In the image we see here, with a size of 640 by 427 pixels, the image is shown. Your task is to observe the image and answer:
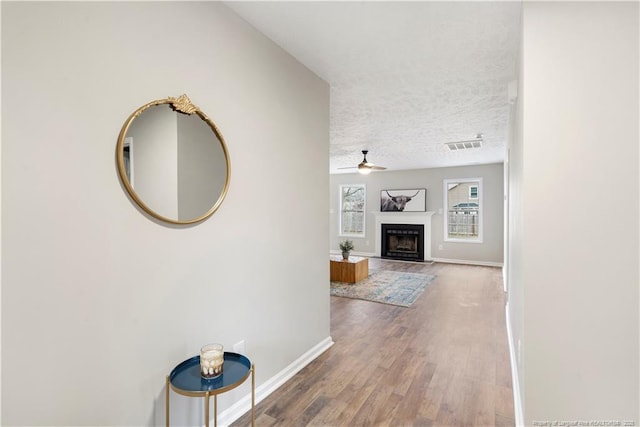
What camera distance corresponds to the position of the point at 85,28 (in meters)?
1.24

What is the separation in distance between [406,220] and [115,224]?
304 inches

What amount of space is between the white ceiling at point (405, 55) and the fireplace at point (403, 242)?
4.24 metres

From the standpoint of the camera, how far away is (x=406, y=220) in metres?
8.38

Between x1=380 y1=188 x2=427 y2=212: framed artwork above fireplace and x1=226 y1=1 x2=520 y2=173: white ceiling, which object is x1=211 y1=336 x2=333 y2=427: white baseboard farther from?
x1=380 y1=188 x2=427 y2=212: framed artwork above fireplace

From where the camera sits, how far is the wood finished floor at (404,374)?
6.50ft

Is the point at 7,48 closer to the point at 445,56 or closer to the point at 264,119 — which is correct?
the point at 264,119

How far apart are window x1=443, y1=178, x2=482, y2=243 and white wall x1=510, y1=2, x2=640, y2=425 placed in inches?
256

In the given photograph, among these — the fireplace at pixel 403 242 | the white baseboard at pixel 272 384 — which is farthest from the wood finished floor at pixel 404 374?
the fireplace at pixel 403 242

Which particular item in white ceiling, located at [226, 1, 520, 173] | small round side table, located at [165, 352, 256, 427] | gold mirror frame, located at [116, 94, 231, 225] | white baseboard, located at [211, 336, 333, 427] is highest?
white ceiling, located at [226, 1, 520, 173]

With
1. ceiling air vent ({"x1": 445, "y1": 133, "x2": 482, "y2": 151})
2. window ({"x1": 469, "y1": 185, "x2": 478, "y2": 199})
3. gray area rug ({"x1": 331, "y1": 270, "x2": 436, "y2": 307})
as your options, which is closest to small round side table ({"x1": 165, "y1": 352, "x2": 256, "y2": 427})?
gray area rug ({"x1": 331, "y1": 270, "x2": 436, "y2": 307})

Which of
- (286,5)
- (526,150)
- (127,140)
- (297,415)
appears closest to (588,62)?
(526,150)

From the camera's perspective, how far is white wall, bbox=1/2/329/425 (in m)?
1.09

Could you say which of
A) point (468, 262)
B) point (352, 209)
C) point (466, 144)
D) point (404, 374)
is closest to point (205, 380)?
point (404, 374)

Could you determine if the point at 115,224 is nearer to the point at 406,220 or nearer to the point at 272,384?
the point at 272,384
